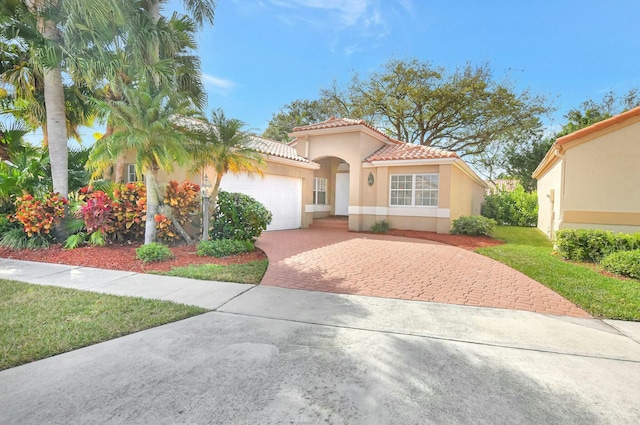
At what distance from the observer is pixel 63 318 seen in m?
4.32

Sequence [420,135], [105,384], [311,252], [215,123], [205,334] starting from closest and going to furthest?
1. [105,384]
2. [205,334]
3. [215,123]
4. [311,252]
5. [420,135]

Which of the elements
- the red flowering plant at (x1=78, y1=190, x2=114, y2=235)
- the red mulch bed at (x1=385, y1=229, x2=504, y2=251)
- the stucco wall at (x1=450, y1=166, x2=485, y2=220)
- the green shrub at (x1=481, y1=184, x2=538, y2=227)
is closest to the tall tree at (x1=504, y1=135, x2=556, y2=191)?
the green shrub at (x1=481, y1=184, x2=538, y2=227)

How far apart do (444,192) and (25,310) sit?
45.4 feet

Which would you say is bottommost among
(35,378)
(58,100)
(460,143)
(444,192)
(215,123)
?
(35,378)

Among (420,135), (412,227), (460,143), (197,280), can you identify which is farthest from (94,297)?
(460,143)

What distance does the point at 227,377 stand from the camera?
301 centimetres

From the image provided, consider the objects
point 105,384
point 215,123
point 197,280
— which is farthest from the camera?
point 215,123

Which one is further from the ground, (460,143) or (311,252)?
(460,143)

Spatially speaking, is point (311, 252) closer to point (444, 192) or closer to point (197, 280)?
point (197, 280)

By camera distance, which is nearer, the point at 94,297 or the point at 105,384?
the point at 105,384

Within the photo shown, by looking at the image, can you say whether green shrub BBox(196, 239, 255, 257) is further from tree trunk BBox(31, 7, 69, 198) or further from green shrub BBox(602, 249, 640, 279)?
green shrub BBox(602, 249, 640, 279)

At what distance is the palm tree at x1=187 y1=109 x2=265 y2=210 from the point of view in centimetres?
839

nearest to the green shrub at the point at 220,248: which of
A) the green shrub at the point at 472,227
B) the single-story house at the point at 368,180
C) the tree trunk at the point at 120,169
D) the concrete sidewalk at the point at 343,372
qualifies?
the concrete sidewalk at the point at 343,372

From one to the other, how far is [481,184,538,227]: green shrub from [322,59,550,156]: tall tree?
5317 mm
